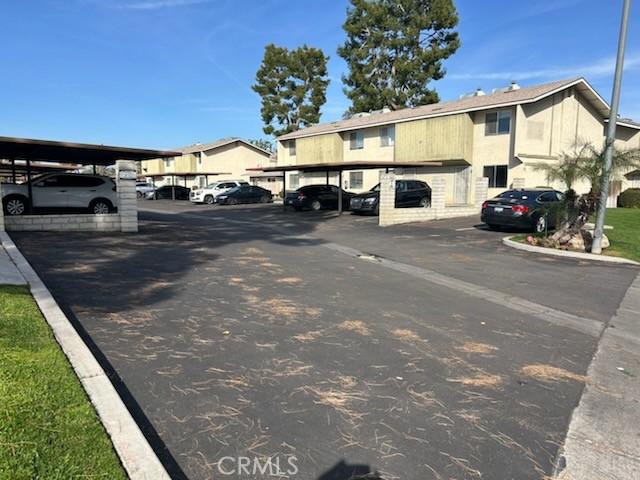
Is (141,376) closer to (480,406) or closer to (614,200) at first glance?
(480,406)

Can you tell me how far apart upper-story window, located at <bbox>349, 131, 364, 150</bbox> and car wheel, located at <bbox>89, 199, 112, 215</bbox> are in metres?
21.5

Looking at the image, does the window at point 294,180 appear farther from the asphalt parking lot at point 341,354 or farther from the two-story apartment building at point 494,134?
the asphalt parking lot at point 341,354

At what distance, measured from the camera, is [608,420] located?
3.72 metres

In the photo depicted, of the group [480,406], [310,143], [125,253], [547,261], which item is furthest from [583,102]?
[480,406]

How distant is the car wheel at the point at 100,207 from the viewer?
16.6 metres

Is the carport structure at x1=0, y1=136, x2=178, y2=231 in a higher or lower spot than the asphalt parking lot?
higher

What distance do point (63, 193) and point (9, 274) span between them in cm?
1048

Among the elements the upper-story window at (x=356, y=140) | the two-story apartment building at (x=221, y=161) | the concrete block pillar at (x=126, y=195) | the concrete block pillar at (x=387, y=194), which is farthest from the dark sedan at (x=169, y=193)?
the concrete block pillar at (x=126, y=195)

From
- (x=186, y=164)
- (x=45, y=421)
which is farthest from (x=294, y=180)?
(x=45, y=421)

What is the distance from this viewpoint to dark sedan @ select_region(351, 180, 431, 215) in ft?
77.3

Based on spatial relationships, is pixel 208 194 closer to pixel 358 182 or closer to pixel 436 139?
pixel 358 182

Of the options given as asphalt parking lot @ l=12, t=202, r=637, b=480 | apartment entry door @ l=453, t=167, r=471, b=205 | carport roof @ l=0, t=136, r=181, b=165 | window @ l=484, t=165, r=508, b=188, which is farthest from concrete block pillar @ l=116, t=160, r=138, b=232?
apartment entry door @ l=453, t=167, r=471, b=205

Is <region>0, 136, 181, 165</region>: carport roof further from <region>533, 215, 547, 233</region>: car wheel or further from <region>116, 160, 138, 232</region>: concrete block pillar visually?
<region>533, 215, 547, 233</region>: car wheel

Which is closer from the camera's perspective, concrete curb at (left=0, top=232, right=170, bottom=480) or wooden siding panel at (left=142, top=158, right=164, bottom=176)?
concrete curb at (left=0, top=232, right=170, bottom=480)
